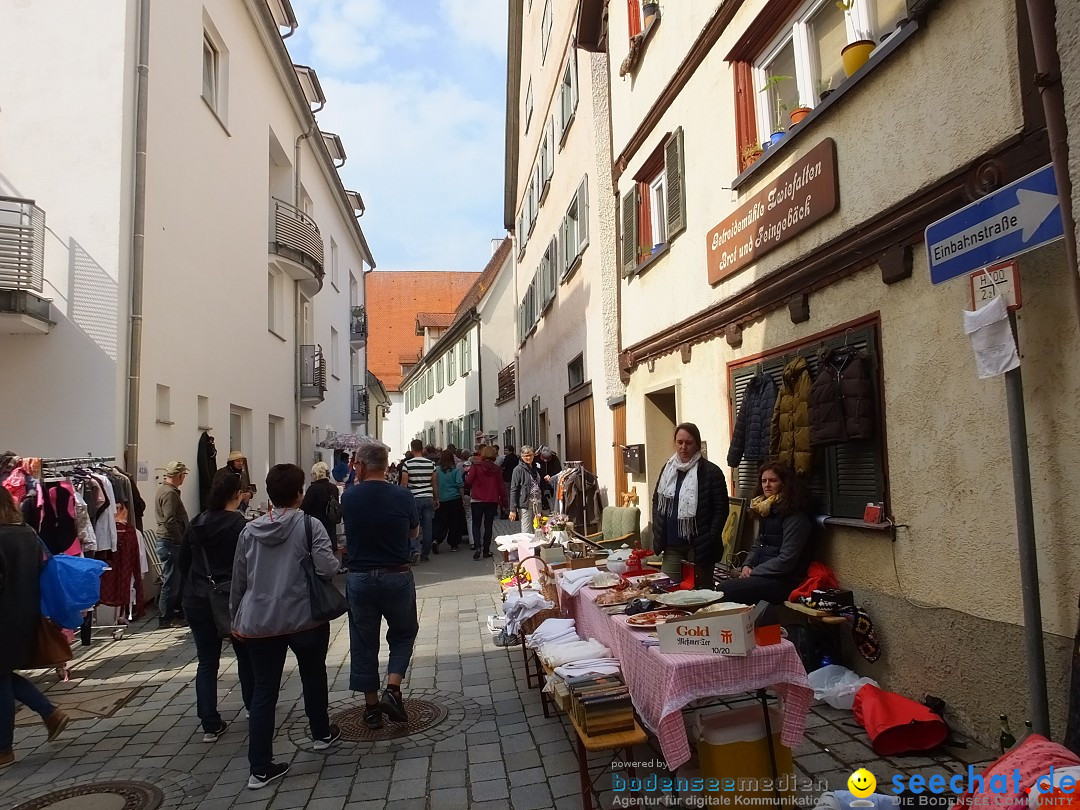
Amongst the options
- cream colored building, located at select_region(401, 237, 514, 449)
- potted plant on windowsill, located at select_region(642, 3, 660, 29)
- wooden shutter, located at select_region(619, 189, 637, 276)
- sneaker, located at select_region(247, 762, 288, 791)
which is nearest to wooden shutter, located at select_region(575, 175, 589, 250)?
wooden shutter, located at select_region(619, 189, 637, 276)

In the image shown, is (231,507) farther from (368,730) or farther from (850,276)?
(850,276)

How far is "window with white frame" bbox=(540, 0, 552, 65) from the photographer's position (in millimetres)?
15557

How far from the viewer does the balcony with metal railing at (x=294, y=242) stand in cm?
1573

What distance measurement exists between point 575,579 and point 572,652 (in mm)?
1018

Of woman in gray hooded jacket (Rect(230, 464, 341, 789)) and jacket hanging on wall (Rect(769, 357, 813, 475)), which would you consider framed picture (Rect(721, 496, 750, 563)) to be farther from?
woman in gray hooded jacket (Rect(230, 464, 341, 789))

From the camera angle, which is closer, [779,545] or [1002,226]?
[1002,226]

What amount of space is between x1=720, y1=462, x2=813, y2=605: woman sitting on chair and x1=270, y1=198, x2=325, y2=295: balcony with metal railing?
12836 mm

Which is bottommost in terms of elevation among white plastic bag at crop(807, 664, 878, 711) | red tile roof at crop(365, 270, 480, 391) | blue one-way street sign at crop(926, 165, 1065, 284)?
white plastic bag at crop(807, 664, 878, 711)

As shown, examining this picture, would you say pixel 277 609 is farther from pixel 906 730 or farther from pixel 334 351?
pixel 334 351

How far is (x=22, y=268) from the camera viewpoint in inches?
319

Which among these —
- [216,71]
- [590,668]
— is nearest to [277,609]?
[590,668]

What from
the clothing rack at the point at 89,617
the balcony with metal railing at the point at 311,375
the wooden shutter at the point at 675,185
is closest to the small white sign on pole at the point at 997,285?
the wooden shutter at the point at 675,185

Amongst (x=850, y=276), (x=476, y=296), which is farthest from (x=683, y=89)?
(x=476, y=296)

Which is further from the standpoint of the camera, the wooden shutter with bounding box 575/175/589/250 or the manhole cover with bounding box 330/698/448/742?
the wooden shutter with bounding box 575/175/589/250
